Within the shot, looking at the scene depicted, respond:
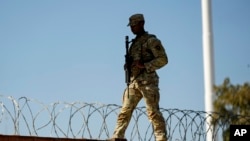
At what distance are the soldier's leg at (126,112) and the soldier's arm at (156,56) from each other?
1.64 feet

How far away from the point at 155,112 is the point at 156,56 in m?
0.91

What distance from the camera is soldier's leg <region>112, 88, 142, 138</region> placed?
10.5 metres

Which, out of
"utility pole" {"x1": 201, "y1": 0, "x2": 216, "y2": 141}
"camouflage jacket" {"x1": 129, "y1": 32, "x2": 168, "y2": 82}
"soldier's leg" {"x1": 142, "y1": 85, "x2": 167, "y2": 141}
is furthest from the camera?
"utility pole" {"x1": 201, "y1": 0, "x2": 216, "y2": 141}

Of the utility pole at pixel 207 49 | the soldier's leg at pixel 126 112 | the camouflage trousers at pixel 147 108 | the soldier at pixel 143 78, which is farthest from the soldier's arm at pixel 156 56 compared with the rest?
the utility pole at pixel 207 49

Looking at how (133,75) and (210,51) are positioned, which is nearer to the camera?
(133,75)

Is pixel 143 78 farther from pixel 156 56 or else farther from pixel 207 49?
pixel 207 49

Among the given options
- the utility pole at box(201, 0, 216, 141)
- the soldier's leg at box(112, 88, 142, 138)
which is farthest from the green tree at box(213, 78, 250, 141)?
the soldier's leg at box(112, 88, 142, 138)

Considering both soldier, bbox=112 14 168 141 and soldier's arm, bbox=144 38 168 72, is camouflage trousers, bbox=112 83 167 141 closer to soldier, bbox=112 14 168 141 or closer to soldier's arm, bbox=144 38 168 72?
soldier, bbox=112 14 168 141

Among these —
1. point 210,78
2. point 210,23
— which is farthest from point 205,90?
point 210,23

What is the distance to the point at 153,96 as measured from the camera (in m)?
10.4

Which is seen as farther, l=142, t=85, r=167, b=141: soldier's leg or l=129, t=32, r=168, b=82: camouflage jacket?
l=129, t=32, r=168, b=82: camouflage jacket

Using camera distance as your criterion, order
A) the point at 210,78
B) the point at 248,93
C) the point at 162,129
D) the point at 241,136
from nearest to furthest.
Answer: the point at 162,129 → the point at 241,136 → the point at 210,78 → the point at 248,93

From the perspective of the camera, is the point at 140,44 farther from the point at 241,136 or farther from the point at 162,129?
the point at 241,136

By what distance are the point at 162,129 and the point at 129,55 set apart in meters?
1.35
